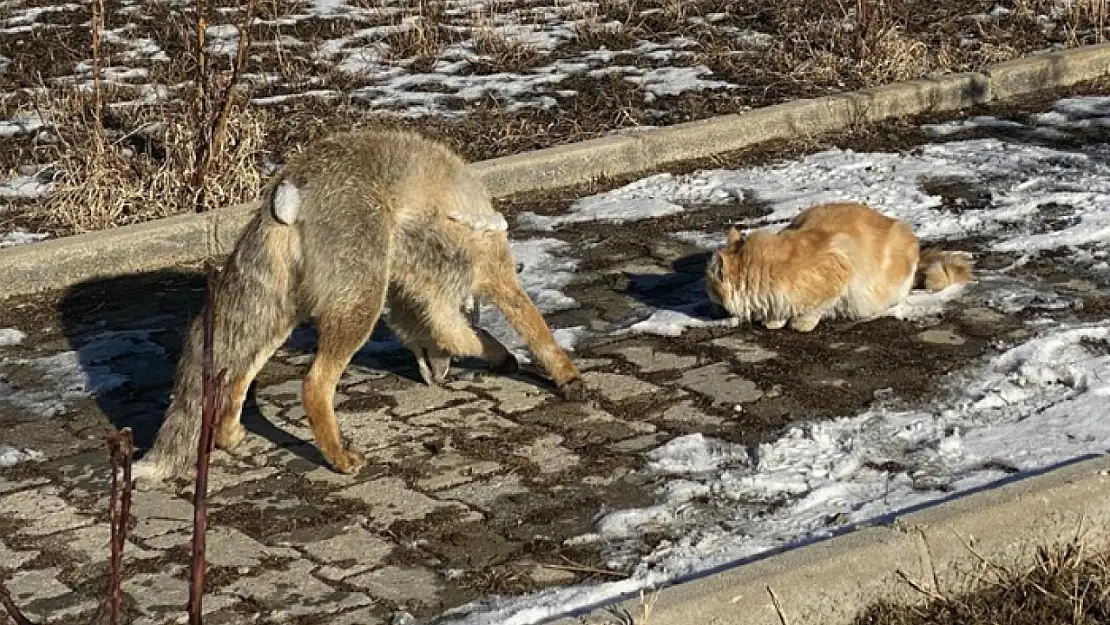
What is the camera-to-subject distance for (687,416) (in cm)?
629

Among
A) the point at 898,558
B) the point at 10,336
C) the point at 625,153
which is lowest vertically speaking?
the point at 10,336

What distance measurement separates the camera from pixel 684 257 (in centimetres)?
816

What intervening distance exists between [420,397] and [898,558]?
238cm

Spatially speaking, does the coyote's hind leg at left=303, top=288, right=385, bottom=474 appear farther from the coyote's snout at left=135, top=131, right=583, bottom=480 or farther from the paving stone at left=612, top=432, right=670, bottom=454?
the paving stone at left=612, top=432, right=670, bottom=454

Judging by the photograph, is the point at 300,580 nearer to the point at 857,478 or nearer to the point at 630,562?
the point at 630,562

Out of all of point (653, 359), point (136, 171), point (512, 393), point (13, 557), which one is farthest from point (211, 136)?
point (13, 557)

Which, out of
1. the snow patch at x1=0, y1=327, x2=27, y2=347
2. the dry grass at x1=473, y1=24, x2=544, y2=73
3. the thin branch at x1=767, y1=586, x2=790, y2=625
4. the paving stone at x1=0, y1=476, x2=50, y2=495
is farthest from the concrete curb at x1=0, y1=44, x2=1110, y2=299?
the thin branch at x1=767, y1=586, x2=790, y2=625

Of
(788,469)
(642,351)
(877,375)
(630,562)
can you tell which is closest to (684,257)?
(642,351)

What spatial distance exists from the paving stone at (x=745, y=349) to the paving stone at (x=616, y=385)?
457 mm

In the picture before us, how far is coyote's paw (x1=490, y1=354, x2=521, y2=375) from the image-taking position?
6.79 metres

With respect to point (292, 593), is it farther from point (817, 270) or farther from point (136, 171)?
point (136, 171)

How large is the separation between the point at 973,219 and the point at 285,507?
13.6 feet

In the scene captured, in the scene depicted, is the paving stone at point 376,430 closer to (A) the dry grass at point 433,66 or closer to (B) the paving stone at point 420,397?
(B) the paving stone at point 420,397

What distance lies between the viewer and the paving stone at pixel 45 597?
16.4 ft
